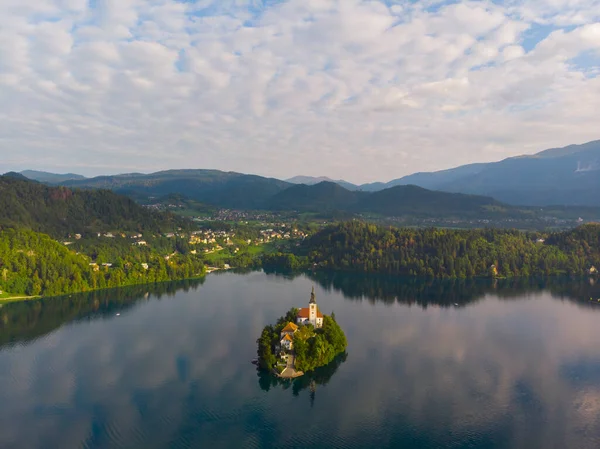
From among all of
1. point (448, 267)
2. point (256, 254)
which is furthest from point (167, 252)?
point (448, 267)

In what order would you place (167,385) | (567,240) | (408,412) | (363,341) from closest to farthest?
(408,412)
(167,385)
(363,341)
(567,240)

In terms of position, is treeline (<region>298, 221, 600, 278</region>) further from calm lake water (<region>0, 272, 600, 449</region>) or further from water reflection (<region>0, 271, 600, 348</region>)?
calm lake water (<region>0, 272, 600, 449</region>)

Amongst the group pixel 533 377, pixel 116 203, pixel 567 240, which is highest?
pixel 116 203

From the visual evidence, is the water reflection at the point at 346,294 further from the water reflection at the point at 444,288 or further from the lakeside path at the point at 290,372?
the lakeside path at the point at 290,372

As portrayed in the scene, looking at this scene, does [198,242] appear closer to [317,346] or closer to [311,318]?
[311,318]

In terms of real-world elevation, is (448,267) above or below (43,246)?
below

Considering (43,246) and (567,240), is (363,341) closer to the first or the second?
(43,246)
